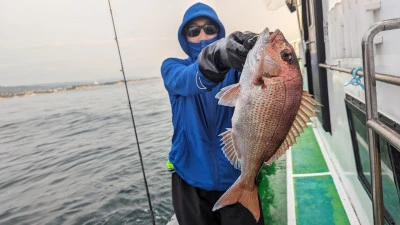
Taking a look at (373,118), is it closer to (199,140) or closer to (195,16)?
(199,140)

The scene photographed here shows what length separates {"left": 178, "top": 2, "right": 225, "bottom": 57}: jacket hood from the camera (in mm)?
2300

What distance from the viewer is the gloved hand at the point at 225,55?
150 centimetres

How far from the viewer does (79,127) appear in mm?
27703

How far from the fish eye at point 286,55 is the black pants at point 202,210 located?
4.51 feet

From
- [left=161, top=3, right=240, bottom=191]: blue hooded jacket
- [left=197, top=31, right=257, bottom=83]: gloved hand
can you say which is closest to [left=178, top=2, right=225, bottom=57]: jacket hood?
[left=161, top=3, right=240, bottom=191]: blue hooded jacket

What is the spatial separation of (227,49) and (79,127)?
28.6 meters

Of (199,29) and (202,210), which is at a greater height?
(199,29)

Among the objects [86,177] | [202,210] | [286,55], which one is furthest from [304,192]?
[86,177]

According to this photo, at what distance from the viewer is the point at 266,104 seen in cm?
139

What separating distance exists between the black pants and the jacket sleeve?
2.93 feet

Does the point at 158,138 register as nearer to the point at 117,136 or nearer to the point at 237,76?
the point at 117,136

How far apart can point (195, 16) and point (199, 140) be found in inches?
37.6

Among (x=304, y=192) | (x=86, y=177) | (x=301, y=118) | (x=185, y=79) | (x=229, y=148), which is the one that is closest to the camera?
(x=301, y=118)

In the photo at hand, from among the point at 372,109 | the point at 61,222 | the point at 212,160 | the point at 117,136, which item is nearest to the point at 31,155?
the point at 117,136
